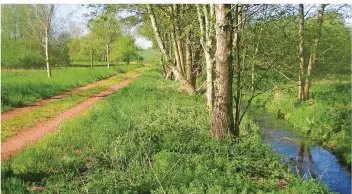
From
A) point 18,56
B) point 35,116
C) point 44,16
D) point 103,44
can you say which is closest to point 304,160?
point 35,116

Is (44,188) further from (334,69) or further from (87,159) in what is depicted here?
(334,69)

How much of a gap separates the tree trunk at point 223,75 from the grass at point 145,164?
1.29ft

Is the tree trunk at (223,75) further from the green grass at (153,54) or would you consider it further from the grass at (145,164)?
the green grass at (153,54)

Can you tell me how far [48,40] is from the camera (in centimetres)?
2878

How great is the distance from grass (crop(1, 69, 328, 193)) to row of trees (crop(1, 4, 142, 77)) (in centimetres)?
317

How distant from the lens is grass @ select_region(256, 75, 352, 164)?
37.1 ft

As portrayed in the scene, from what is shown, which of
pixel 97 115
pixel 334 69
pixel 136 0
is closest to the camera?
pixel 136 0

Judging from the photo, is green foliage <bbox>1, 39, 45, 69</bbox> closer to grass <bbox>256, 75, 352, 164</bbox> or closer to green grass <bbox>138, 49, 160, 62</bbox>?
green grass <bbox>138, 49, 160, 62</bbox>

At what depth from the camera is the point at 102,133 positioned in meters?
8.64

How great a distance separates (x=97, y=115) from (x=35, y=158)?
4.74 metres

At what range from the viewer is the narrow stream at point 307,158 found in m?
8.38

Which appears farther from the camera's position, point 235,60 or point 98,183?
point 235,60

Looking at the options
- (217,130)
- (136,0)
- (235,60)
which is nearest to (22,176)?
(136,0)

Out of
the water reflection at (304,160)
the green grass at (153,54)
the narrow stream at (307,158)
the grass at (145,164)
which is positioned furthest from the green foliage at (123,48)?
the grass at (145,164)
